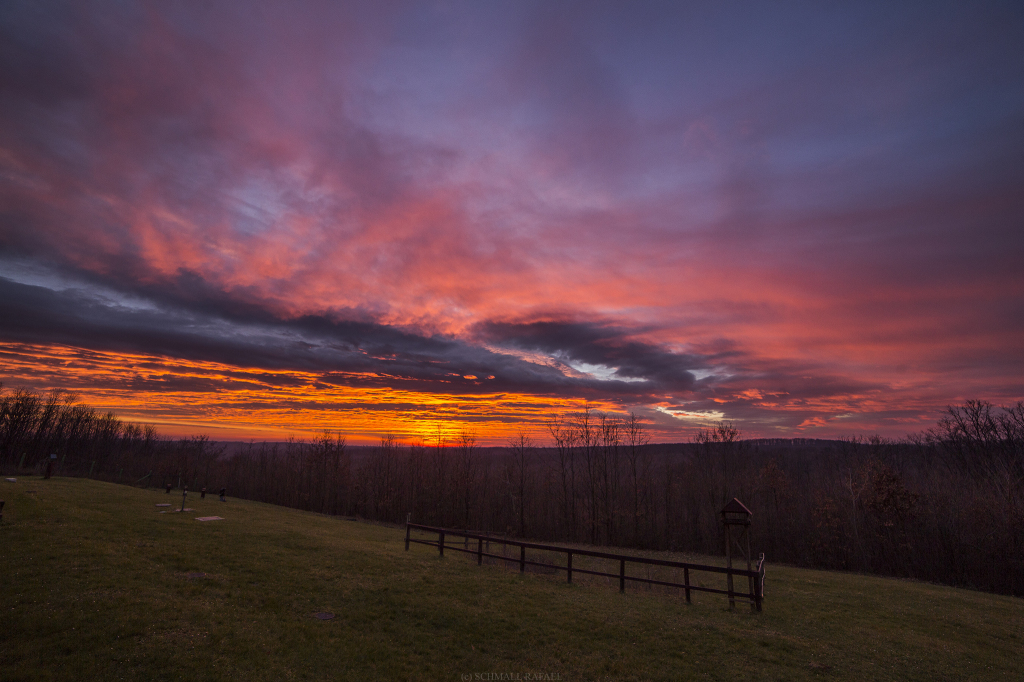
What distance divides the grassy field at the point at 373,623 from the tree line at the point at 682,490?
21.4m

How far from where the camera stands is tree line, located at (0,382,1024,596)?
33.2 metres

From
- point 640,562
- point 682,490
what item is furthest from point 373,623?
point 682,490

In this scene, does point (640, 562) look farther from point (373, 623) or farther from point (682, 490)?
point (682, 490)

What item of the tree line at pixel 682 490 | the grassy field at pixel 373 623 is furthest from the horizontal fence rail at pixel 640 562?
the tree line at pixel 682 490

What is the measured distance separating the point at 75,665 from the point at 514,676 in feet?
28.5

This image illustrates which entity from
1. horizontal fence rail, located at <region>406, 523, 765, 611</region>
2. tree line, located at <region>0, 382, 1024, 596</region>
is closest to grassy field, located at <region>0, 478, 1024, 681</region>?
horizontal fence rail, located at <region>406, 523, 765, 611</region>

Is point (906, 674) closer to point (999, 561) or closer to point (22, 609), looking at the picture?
point (22, 609)

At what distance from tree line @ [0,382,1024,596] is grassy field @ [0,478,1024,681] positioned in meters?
21.4

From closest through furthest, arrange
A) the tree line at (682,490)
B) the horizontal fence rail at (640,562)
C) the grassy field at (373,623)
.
→ the grassy field at (373,623)
the horizontal fence rail at (640,562)
the tree line at (682,490)

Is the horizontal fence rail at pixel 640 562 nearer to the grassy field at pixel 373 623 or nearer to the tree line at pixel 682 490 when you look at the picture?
the grassy field at pixel 373 623

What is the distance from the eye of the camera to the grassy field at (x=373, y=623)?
28.7 ft

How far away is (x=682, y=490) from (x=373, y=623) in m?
53.5

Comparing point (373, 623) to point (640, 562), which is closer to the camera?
point (373, 623)

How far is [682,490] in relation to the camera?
2180 inches
